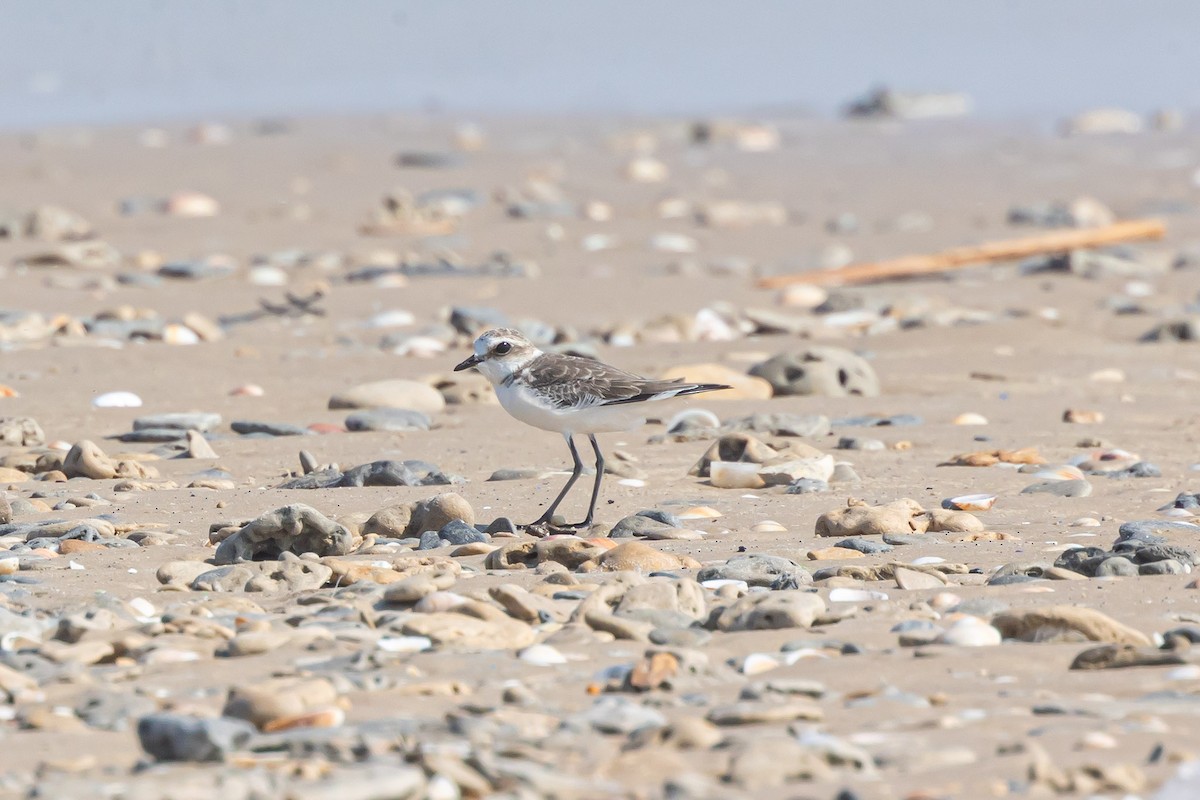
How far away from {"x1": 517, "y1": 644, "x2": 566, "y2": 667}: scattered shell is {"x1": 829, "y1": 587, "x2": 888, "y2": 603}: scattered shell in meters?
0.97

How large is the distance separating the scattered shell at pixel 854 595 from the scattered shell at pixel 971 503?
1.64 metres

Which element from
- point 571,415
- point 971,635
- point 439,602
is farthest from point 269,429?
point 971,635

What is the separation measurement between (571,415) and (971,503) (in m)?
1.56

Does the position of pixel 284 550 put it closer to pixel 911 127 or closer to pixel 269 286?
pixel 269 286

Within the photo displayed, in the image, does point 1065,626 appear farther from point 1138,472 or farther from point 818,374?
point 818,374

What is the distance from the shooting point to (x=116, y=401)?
347 inches

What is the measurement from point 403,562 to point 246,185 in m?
14.9

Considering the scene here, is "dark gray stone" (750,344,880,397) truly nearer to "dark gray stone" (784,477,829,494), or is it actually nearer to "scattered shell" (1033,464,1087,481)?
"scattered shell" (1033,464,1087,481)

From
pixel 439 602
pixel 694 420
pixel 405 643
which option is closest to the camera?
pixel 405 643

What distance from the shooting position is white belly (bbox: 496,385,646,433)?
6352 mm

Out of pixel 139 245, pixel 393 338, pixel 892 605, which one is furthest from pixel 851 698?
pixel 139 245

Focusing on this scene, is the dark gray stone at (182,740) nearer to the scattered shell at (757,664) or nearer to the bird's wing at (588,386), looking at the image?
the scattered shell at (757,664)

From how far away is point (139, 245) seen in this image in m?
15.1

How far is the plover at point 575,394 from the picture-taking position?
634 cm
